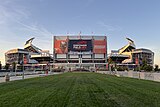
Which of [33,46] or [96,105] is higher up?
[33,46]

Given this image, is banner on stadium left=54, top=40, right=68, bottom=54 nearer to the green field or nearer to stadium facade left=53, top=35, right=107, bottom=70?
stadium facade left=53, top=35, right=107, bottom=70

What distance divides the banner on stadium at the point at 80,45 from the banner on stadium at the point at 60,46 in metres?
3.88

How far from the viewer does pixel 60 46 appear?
171500mm

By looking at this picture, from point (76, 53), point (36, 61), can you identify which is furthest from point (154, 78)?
point (36, 61)

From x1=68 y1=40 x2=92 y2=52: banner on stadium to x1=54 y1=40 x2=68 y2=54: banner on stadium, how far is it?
3.88 m

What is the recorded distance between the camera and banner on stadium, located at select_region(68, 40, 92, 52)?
16912cm

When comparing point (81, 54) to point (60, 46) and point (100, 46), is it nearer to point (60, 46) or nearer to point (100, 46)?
point (100, 46)

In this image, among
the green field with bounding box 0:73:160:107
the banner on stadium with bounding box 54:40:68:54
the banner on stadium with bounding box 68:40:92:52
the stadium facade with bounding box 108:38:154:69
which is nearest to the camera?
the green field with bounding box 0:73:160:107

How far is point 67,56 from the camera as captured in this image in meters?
174

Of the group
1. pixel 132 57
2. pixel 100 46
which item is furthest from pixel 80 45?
pixel 132 57

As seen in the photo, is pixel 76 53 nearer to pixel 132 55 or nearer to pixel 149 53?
pixel 132 55

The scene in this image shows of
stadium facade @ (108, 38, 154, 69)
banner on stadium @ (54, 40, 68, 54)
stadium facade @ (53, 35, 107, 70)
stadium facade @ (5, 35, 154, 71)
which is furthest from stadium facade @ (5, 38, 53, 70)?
stadium facade @ (108, 38, 154, 69)

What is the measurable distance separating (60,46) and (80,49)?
52.6ft

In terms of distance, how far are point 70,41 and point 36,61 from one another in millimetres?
37125
